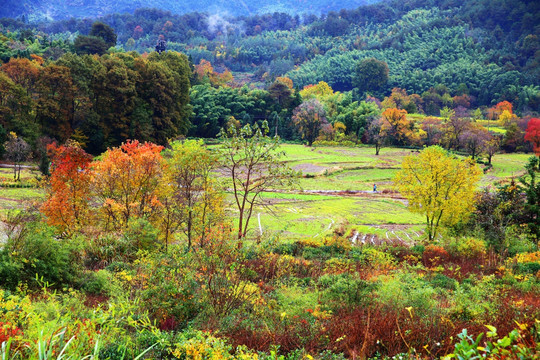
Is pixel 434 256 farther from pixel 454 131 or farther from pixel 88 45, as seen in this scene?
pixel 88 45

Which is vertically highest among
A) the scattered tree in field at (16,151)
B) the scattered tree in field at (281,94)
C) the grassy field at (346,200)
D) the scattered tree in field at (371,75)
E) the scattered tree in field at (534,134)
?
the scattered tree in field at (371,75)

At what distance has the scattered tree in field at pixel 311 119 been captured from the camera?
6819cm

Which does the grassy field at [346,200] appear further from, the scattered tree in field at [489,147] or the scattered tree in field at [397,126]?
the scattered tree in field at [397,126]

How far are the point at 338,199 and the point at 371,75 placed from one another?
85132mm

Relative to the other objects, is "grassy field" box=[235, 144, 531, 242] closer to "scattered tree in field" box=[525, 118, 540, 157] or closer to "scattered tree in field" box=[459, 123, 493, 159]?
"scattered tree in field" box=[525, 118, 540, 157]

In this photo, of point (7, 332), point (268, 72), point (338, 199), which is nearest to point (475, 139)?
point (338, 199)

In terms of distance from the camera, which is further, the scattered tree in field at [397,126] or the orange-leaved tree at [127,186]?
the scattered tree in field at [397,126]

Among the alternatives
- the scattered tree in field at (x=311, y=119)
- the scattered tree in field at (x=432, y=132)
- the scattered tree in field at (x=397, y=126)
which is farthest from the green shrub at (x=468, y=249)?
the scattered tree in field at (x=311, y=119)

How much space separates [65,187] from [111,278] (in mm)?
8398

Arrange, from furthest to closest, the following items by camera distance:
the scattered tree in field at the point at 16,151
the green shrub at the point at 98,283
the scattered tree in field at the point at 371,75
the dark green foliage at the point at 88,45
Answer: the scattered tree in field at the point at 371,75 < the dark green foliage at the point at 88,45 < the scattered tree in field at the point at 16,151 < the green shrub at the point at 98,283

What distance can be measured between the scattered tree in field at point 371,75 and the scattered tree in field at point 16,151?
312 ft

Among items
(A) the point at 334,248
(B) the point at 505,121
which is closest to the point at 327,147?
(B) the point at 505,121

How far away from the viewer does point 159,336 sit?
484 centimetres

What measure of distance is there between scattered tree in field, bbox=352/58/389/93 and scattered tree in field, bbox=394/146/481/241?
303 feet
